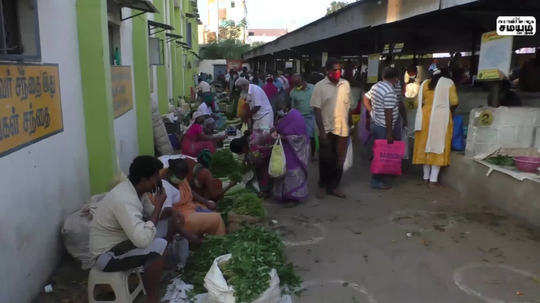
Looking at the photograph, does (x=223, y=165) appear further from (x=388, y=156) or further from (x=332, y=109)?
(x=388, y=156)

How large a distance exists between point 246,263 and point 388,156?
12.3ft

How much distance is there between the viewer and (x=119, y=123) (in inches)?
256

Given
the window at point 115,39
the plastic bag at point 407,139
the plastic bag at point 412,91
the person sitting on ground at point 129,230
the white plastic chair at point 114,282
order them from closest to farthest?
the person sitting on ground at point 129,230
the white plastic chair at point 114,282
the window at point 115,39
the plastic bag at point 407,139
the plastic bag at point 412,91

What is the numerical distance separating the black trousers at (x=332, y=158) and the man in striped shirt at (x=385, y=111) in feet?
2.12

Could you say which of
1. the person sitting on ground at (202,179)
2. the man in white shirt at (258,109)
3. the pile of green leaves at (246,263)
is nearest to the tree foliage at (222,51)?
the man in white shirt at (258,109)

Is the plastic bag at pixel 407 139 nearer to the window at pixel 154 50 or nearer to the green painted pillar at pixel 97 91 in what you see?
the green painted pillar at pixel 97 91

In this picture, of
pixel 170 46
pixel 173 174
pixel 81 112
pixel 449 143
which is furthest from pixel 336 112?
pixel 170 46

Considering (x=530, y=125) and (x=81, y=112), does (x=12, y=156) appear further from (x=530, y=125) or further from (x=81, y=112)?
(x=530, y=125)

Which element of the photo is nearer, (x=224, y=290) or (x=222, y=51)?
(x=224, y=290)

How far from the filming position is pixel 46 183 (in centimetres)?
377

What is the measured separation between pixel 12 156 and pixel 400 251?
11.7ft

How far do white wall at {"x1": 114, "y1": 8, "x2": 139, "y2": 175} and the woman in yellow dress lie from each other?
14.7ft
